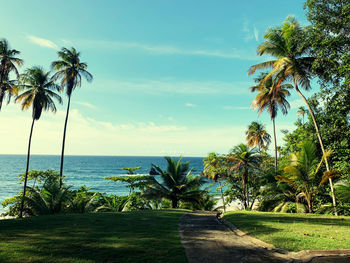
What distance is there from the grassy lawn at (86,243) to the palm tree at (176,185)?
13.6 m

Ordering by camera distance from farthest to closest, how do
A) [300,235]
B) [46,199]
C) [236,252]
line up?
[46,199]
[300,235]
[236,252]

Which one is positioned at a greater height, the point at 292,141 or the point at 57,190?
the point at 292,141

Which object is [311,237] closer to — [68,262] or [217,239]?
[217,239]

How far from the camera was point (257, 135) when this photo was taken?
38.4 meters

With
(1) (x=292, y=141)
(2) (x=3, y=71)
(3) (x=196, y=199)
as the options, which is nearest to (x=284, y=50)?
(1) (x=292, y=141)

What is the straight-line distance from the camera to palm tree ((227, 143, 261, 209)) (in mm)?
19922

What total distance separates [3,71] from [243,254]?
83.9 feet

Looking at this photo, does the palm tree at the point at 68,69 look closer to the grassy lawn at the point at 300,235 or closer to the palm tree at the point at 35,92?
the palm tree at the point at 35,92

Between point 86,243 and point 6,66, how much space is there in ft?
75.4

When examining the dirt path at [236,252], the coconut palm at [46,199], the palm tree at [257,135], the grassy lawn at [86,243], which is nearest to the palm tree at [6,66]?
the coconut palm at [46,199]

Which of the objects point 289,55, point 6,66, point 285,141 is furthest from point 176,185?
point 6,66

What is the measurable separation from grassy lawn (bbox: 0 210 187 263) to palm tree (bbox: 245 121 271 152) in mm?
34553

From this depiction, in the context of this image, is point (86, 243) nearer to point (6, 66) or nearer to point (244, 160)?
point (244, 160)

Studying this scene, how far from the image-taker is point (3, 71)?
66.8 feet
